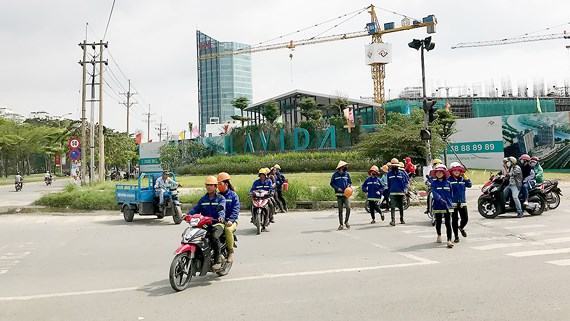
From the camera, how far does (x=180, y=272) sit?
7.16 meters

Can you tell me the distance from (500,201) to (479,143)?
32.1 m

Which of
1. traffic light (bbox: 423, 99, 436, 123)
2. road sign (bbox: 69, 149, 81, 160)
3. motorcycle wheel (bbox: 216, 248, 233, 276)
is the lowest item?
motorcycle wheel (bbox: 216, 248, 233, 276)

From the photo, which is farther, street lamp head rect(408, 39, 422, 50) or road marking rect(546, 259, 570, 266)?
street lamp head rect(408, 39, 422, 50)

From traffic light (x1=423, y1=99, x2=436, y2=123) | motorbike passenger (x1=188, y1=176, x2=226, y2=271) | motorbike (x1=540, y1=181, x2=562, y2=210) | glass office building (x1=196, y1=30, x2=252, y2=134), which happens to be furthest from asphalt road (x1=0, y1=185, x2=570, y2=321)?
glass office building (x1=196, y1=30, x2=252, y2=134)

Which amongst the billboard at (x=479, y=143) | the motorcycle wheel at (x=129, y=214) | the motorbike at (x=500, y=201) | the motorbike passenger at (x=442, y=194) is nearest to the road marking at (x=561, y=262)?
the motorbike passenger at (x=442, y=194)

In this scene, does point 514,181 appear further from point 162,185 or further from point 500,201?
point 162,185

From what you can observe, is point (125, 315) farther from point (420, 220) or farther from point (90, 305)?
point (420, 220)

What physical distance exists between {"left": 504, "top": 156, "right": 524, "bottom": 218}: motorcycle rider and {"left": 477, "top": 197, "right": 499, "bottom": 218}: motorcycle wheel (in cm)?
41

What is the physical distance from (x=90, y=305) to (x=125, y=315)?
0.76 m

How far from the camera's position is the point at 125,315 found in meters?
A: 6.02

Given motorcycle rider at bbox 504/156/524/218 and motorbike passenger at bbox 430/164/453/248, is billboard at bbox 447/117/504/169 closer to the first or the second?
motorcycle rider at bbox 504/156/524/218

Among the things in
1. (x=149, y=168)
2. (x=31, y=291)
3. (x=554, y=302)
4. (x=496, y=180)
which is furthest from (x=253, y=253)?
(x=149, y=168)

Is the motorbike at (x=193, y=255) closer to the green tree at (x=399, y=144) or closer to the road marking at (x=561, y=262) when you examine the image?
the road marking at (x=561, y=262)

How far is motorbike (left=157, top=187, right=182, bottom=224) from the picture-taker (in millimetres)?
15445
